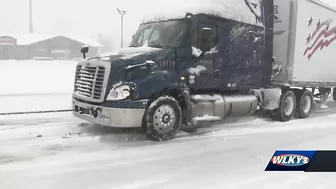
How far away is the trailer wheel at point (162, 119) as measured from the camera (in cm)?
716

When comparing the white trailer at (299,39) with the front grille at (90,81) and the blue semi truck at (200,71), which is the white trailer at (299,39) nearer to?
the blue semi truck at (200,71)

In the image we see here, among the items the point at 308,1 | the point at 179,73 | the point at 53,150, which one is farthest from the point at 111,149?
the point at 308,1

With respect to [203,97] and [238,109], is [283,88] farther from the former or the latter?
[203,97]

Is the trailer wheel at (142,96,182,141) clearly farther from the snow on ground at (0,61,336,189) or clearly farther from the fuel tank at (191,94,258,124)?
the fuel tank at (191,94,258,124)

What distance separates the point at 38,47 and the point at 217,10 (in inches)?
2608

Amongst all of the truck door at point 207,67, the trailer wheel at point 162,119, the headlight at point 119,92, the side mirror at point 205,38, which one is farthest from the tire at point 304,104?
the headlight at point 119,92

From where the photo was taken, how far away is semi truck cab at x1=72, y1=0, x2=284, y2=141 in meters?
6.91

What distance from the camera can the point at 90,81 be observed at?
7.16 meters

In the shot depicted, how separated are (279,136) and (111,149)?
4.17 m

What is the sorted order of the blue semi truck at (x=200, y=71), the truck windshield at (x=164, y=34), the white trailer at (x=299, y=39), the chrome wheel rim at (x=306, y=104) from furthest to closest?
the chrome wheel rim at (x=306, y=104) < the white trailer at (x=299, y=39) < the truck windshield at (x=164, y=34) < the blue semi truck at (x=200, y=71)

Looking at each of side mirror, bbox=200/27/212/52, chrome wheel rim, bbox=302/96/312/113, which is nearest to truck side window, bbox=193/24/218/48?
side mirror, bbox=200/27/212/52

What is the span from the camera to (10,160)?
234 inches

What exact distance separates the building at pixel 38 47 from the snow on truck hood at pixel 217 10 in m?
62.4

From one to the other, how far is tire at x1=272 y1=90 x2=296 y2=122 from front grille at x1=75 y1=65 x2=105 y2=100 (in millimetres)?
6032
